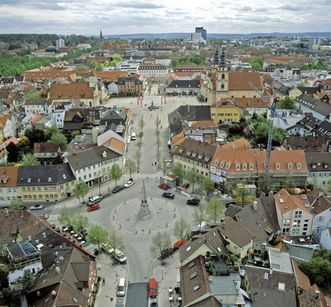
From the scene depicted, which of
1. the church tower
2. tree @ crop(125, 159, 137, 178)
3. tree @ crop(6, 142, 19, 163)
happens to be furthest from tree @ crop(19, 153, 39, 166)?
the church tower

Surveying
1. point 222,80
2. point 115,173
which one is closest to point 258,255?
point 115,173

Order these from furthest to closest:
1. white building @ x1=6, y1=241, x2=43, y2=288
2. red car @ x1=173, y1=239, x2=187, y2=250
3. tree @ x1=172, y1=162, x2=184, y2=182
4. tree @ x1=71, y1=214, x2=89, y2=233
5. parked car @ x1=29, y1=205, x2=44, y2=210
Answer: tree @ x1=172, y1=162, x2=184, y2=182 < parked car @ x1=29, y1=205, x2=44, y2=210 < tree @ x1=71, y1=214, x2=89, y2=233 < red car @ x1=173, y1=239, x2=187, y2=250 < white building @ x1=6, y1=241, x2=43, y2=288

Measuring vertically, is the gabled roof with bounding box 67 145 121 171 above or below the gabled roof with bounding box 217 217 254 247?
above

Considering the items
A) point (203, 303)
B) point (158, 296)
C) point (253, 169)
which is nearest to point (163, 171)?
point (253, 169)

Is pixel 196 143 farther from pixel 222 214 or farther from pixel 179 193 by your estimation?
pixel 222 214

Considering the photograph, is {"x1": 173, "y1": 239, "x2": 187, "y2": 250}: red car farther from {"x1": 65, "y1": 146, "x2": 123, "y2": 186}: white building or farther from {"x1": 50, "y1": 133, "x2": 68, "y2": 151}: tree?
{"x1": 50, "y1": 133, "x2": 68, "y2": 151}: tree

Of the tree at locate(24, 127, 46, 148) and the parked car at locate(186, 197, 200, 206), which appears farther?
the tree at locate(24, 127, 46, 148)

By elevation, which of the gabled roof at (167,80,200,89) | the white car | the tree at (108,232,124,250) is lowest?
the tree at (108,232,124,250)
